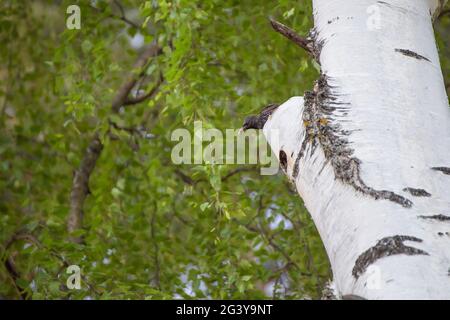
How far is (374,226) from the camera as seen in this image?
2.92 ft

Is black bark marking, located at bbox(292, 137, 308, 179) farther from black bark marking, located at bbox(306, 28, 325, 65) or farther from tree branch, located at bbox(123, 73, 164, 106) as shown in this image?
tree branch, located at bbox(123, 73, 164, 106)

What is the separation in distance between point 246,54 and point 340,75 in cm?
148

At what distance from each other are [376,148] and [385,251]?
0.55 ft

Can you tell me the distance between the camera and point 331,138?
1026 mm

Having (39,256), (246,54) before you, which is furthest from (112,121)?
(39,256)

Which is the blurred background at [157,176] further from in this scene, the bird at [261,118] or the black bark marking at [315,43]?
the black bark marking at [315,43]

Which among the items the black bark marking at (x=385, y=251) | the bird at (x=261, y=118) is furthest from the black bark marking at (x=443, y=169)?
the bird at (x=261, y=118)

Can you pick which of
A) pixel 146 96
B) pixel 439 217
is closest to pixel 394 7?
pixel 439 217

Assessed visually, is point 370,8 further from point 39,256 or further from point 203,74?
point 39,256

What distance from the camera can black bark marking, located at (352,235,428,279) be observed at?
2.78 ft

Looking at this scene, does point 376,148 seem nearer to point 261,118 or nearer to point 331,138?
point 331,138

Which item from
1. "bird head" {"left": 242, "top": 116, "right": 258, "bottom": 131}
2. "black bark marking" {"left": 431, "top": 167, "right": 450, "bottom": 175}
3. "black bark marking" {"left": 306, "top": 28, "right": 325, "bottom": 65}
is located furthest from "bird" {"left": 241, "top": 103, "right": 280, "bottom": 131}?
"black bark marking" {"left": 431, "top": 167, "right": 450, "bottom": 175}

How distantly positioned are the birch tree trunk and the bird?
53 mm

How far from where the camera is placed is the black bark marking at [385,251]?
85cm
